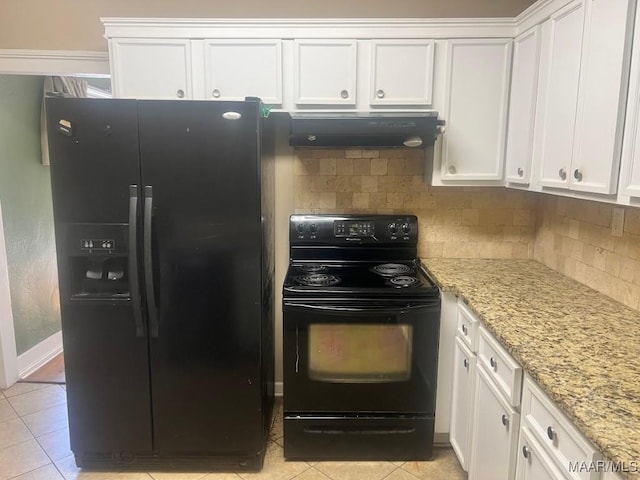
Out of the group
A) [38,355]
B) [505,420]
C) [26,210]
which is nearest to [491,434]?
[505,420]

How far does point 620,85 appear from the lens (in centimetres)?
143

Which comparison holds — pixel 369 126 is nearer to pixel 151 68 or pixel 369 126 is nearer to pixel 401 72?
pixel 401 72

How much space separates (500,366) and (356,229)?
1.21 metres

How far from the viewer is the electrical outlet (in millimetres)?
1875

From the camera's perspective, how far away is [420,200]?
267 cm

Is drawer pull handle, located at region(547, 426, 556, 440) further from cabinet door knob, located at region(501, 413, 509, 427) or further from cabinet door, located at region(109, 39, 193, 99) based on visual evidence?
cabinet door, located at region(109, 39, 193, 99)

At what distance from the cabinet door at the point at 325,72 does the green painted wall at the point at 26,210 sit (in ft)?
7.08

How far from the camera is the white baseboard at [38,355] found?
316 centimetres

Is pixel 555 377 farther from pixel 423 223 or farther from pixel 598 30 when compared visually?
pixel 423 223

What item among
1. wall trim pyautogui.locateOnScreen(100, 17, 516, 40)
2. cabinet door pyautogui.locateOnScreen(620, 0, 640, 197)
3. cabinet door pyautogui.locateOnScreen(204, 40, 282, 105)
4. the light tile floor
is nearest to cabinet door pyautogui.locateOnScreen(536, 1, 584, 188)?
cabinet door pyautogui.locateOnScreen(620, 0, 640, 197)

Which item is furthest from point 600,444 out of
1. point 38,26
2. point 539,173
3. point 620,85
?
point 38,26

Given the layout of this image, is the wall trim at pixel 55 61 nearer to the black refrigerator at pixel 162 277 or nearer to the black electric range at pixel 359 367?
the black refrigerator at pixel 162 277

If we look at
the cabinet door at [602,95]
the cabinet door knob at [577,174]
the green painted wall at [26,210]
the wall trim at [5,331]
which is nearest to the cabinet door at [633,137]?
the cabinet door at [602,95]

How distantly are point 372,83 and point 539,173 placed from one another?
3.07 ft
